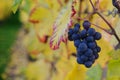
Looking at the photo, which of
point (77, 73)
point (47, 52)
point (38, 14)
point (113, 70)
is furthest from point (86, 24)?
point (47, 52)

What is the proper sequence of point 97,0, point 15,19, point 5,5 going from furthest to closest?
point 15,19, point 5,5, point 97,0

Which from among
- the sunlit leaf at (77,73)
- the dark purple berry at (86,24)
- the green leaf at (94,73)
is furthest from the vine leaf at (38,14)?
the dark purple berry at (86,24)

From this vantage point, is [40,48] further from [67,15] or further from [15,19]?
[15,19]

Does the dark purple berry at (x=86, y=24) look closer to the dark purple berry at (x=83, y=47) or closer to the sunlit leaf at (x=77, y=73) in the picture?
the dark purple berry at (x=83, y=47)

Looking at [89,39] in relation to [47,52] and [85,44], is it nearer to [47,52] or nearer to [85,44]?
[85,44]

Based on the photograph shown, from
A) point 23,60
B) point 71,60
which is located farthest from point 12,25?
point 71,60

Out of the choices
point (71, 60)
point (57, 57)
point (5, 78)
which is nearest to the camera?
point (71, 60)

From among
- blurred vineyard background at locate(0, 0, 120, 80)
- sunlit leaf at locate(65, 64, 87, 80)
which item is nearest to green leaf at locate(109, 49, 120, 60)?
blurred vineyard background at locate(0, 0, 120, 80)
